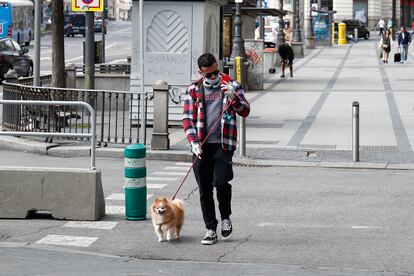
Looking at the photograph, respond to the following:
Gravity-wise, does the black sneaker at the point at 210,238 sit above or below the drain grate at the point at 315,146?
below

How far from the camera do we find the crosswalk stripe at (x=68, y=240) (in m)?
10.1

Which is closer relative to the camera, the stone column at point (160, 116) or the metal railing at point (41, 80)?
the stone column at point (160, 116)

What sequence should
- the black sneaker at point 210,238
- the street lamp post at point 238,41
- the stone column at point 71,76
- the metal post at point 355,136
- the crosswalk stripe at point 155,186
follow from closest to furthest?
1. the black sneaker at point 210,238
2. the crosswalk stripe at point 155,186
3. the metal post at point 355,136
4. the stone column at point 71,76
5. the street lamp post at point 238,41

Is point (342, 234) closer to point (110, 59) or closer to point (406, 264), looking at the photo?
point (406, 264)

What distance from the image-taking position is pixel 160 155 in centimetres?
1778

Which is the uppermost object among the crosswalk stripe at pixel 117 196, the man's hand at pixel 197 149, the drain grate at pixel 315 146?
the man's hand at pixel 197 149

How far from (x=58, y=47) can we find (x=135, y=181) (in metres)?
11.9

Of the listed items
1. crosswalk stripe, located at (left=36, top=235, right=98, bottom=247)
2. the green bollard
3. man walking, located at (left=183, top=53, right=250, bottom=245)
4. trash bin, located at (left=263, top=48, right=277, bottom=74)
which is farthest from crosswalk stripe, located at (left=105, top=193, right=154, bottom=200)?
trash bin, located at (left=263, top=48, right=277, bottom=74)

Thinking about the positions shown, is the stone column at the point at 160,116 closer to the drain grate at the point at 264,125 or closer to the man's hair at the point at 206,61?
the drain grate at the point at 264,125

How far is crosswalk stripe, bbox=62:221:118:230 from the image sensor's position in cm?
1106

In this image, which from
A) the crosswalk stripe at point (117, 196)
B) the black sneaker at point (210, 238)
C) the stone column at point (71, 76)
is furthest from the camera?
the stone column at point (71, 76)

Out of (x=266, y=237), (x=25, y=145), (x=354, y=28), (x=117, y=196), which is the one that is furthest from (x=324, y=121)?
(x=354, y=28)

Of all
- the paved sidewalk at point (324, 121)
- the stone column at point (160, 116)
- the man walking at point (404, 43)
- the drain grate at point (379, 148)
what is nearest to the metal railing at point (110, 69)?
the paved sidewalk at point (324, 121)

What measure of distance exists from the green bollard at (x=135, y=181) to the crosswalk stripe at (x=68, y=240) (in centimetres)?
97
